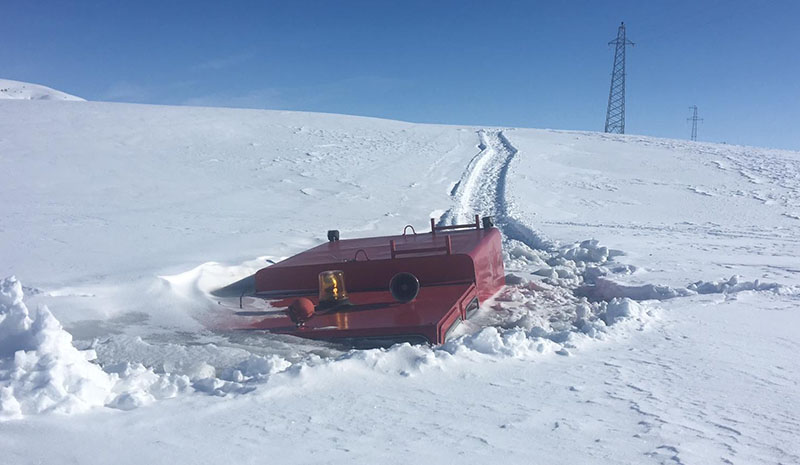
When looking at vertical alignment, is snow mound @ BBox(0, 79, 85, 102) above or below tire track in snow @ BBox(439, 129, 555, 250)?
above

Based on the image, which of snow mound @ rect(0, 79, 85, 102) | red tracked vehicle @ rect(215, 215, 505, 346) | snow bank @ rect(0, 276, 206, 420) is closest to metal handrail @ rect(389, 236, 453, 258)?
red tracked vehicle @ rect(215, 215, 505, 346)

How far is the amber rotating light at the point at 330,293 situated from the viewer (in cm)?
470

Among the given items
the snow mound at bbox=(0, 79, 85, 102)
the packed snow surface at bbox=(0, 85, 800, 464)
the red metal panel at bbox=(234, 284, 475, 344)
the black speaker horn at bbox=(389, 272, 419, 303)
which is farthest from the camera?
the snow mound at bbox=(0, 79, 85, 102)

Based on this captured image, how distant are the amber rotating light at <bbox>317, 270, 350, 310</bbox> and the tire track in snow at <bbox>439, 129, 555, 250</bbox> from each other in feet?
14.2

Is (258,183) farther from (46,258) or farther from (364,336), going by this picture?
(364,336)

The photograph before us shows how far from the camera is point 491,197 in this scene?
42.4 feet

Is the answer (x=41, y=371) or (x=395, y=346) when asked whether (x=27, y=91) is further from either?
(x=395, y=346)

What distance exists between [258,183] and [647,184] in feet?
28.5

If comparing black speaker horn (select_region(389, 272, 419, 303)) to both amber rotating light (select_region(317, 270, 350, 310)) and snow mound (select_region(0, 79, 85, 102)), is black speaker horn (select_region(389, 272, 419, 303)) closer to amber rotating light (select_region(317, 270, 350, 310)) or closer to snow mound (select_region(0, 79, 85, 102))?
amber rotating light (select_region(317, 270, 350, 310))

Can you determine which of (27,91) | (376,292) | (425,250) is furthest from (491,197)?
(27,91)

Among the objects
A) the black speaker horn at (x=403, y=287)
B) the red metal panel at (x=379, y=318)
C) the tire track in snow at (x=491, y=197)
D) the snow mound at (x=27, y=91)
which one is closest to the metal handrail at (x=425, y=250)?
the red metal panel at (x=379, y=318)

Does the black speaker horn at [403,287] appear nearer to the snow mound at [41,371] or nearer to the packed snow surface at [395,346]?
the packed snow surface at [395,346]

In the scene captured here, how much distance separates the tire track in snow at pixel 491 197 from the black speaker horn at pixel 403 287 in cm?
419

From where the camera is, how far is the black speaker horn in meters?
4.63
